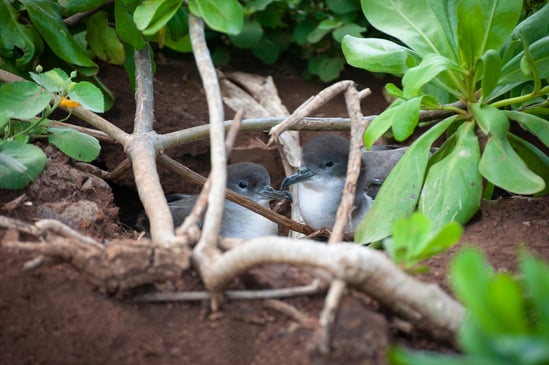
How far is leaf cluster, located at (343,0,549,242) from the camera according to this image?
336cm

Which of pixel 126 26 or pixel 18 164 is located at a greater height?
pixel 126 26

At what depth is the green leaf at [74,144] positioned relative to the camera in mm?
3445

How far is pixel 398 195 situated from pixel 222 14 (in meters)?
1.24

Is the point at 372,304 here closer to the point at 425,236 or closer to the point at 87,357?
the point at 425,236

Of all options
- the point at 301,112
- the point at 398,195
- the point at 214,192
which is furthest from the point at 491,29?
the point at 214,192

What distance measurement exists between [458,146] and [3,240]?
218cm

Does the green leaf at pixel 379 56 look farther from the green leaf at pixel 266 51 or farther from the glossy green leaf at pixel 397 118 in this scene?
the green leaf at pixel 266 51

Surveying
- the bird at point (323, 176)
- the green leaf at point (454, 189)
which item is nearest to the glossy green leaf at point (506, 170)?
the green leaf at point (454, 189)

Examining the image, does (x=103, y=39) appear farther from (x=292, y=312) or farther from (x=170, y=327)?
(x=292, y=312)

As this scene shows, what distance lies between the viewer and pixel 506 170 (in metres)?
Answer: 3.27

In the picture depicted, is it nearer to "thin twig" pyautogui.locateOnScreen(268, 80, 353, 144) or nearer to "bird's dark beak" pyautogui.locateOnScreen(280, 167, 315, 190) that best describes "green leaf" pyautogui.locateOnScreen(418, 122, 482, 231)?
"thin twig" pyautogui.locateOnScreen(268, 80, 353, 144)

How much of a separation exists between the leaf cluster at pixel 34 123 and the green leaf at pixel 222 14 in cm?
67

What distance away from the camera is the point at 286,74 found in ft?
21.2

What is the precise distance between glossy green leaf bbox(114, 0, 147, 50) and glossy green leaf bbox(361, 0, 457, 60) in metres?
1.32
